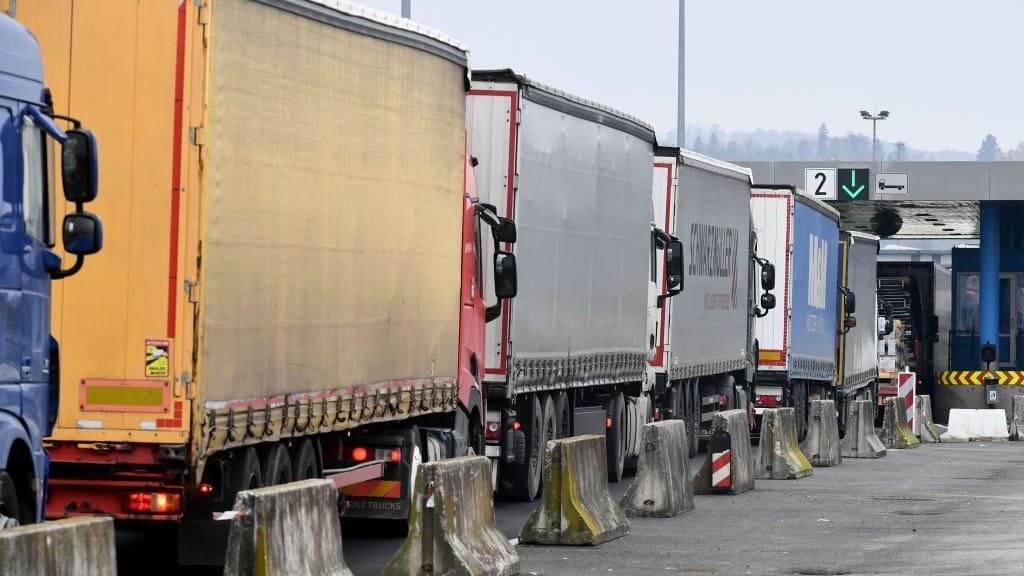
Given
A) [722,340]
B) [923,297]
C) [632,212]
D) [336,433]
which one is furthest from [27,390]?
[923,297]

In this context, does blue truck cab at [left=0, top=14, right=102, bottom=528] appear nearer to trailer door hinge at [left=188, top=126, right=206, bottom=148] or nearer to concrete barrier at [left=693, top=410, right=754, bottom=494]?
trailer door hinge at [left=188, top=126, right=206, bottom=148]

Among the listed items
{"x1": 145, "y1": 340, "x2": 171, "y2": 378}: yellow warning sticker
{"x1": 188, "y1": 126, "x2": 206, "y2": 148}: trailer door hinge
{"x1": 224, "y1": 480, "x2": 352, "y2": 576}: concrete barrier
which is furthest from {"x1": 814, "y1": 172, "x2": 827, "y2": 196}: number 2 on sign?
{"x1": 145, "y1": 340, "x2": 171, "y2": 378}: yellow warning sticker

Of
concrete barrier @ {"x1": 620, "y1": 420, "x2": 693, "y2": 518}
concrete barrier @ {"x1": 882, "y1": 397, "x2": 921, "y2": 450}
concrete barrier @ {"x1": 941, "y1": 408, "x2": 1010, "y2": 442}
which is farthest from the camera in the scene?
concrete barrier @ {"x1": 941, "y1": 408, "x2": 1010, "y2": 442}

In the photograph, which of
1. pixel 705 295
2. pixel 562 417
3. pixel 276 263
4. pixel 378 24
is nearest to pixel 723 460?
pixel 562 417

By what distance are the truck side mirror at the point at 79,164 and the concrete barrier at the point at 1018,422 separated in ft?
105

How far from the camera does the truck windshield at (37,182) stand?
1012cm

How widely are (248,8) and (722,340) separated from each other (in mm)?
18825

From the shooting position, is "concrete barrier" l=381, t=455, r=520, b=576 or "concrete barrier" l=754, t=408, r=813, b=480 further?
"concrete barrier" l=754, t=408, r=813, b=480

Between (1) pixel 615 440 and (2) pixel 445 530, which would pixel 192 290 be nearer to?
(2) pixel 445 530

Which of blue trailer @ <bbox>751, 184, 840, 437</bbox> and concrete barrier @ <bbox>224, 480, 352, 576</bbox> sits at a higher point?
blue trailer @ <bbox>751, 184, 840, 437</bbox>

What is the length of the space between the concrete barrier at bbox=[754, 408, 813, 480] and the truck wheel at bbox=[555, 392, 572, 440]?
3631mm

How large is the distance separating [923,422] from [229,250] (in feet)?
92.6

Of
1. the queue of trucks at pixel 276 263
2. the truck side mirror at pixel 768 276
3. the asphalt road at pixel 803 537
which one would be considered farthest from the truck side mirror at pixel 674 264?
the truck side mirror at pixel 768 276

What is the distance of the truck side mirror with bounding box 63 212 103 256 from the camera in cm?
1002
